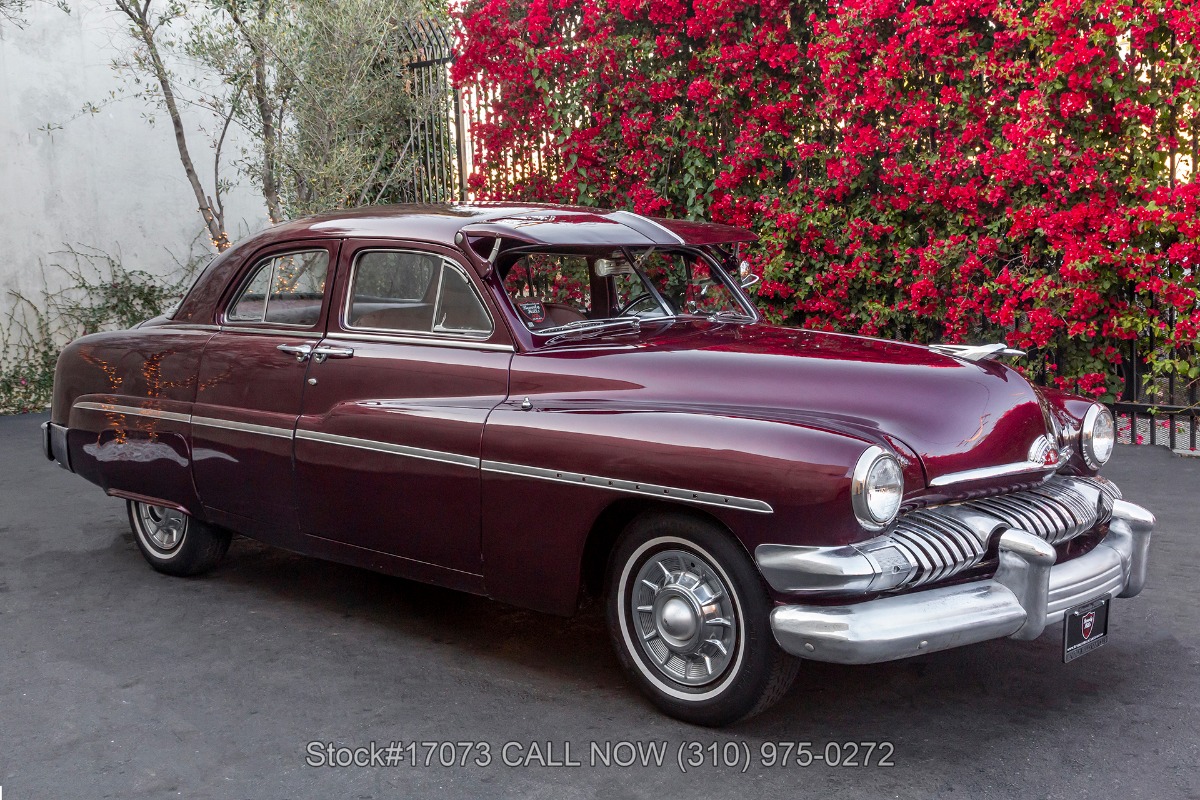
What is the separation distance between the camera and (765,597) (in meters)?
3.58

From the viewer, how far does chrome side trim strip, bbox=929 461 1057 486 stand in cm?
370

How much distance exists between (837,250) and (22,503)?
5830mm

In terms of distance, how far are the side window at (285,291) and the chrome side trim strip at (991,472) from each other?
268cm

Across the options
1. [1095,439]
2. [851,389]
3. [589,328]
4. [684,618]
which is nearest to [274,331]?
[589,328]

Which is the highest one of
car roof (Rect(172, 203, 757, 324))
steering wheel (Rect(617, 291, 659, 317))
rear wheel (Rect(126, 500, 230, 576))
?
car roof (Rect(172, 203, 757, 324))

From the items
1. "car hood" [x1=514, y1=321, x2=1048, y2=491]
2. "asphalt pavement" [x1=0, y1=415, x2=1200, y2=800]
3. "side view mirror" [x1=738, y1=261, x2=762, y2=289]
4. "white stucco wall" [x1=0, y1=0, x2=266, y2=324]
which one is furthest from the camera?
"white stucco wall" [x1=0, y1=0, x2=266, y2=324]

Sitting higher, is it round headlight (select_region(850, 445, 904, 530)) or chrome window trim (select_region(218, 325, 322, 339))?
chrome window trim (select_region(218, 325, 322, 339))

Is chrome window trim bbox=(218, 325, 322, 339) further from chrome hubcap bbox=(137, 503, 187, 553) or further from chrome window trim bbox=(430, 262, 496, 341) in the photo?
chrome hubcap bbox=(137, 503, 187, 553)

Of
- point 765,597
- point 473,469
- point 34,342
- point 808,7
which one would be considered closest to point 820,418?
point 765,597

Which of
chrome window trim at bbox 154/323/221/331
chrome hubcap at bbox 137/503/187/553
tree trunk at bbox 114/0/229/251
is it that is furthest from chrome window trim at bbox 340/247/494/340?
tree trunk at bbox 114/0/229/251

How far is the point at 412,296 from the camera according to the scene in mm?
4703

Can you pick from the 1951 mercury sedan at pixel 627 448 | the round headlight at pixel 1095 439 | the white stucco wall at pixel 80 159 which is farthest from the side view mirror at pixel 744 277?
the white stucco wall at pixel 80 159

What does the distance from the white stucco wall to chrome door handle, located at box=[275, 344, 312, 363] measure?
26.5 ft

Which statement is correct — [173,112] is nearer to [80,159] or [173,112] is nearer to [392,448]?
[80,159]
